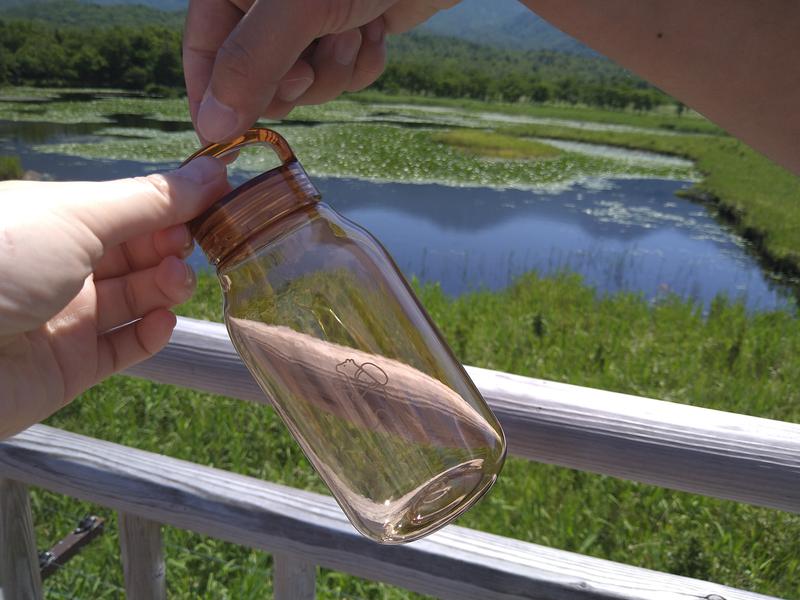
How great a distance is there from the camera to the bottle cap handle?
54cm

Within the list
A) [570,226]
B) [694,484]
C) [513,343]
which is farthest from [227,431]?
[570,226]

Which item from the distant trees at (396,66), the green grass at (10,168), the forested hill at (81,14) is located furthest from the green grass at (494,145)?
the forested hill at (81,14)

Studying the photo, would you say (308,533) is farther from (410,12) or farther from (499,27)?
(499,27)

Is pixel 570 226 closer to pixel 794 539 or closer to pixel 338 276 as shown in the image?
pixel 794 539

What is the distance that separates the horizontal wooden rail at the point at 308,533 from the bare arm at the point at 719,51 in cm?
55

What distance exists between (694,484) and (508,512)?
147 centimetres

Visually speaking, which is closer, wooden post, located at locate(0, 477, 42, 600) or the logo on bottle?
the logo on bottle

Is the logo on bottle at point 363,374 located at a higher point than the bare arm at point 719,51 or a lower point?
lower

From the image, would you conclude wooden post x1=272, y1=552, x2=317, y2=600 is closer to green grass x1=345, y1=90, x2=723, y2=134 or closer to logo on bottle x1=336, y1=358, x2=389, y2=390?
logo on bottle x1=336, y1=358, x2=389, y2=390

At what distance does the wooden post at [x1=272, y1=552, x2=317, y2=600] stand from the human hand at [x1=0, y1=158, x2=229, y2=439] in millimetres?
431

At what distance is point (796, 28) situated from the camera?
0.55 m

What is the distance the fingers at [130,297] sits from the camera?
0.70 meters

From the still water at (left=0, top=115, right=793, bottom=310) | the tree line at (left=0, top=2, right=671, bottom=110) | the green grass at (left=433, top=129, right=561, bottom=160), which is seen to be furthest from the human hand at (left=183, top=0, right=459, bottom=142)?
the green grass at (left=433, top=129, right=561, bottom=160)

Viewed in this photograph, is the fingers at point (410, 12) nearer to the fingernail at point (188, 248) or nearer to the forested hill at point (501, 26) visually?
the fingernail at point (188, 248)
